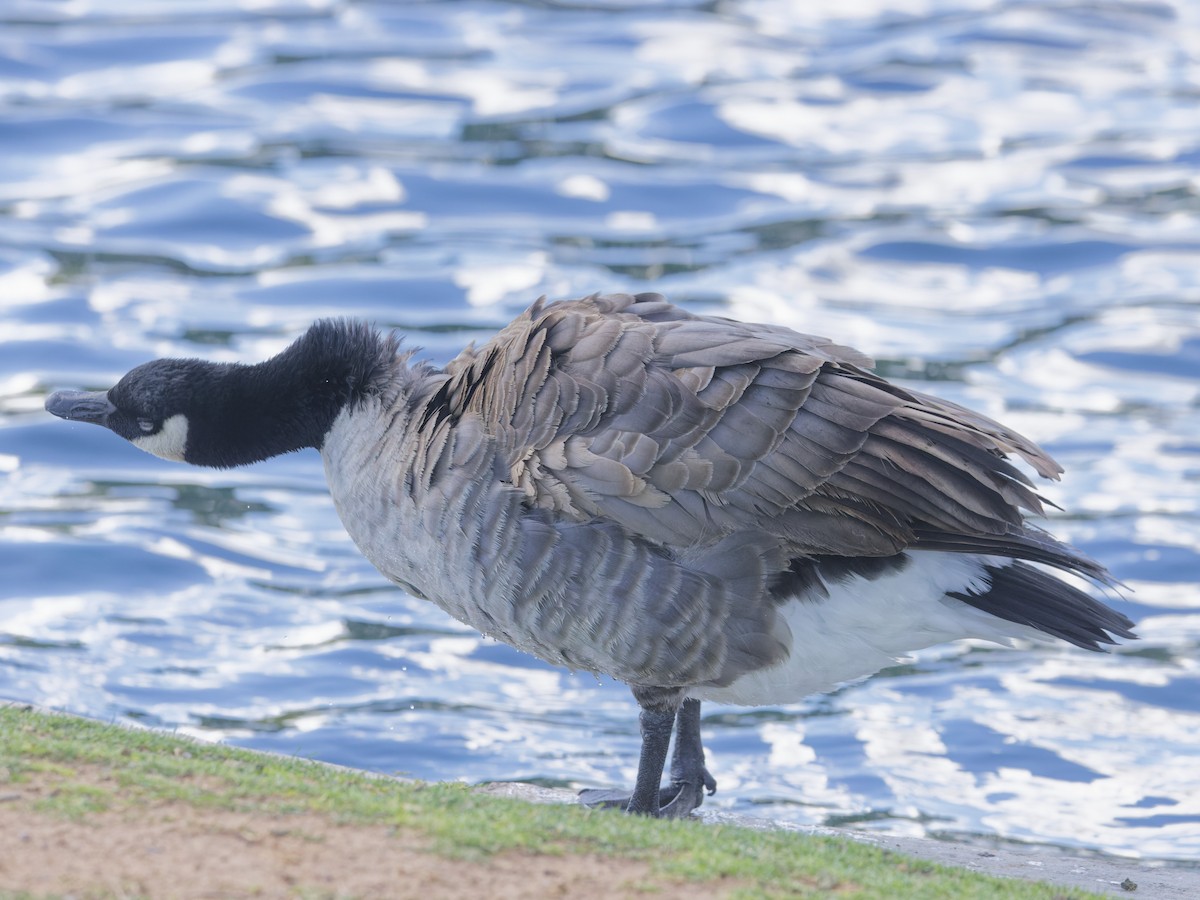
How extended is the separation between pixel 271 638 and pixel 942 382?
5.64 meters

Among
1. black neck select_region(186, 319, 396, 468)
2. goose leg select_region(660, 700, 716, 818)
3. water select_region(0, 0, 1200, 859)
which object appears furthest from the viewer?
water select_region(0, 0, 1200, 859)

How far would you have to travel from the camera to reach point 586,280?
13.9 meters

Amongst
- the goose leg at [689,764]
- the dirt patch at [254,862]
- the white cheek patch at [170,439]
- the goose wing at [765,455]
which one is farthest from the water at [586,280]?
the dirt patch at [254,862]

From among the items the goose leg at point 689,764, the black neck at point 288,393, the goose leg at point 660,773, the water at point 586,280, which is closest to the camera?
the goose leg at point 660,773

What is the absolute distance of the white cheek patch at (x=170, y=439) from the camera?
770 cm

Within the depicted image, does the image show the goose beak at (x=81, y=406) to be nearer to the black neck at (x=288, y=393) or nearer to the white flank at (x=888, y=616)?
the black neck at (x=288, y=393)

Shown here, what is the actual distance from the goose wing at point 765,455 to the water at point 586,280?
2.46 m

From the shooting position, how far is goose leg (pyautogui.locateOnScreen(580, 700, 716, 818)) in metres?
6.50

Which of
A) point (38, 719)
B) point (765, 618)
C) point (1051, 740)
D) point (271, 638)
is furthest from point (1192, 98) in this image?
point (38, 719)

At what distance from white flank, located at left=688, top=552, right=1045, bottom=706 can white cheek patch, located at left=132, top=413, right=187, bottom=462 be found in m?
3.01

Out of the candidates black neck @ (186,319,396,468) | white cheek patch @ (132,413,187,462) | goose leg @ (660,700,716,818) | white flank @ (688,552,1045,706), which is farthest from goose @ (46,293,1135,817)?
white cheek patch @ (132,413,187,462)

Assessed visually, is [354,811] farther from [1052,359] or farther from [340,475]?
[1052,359]

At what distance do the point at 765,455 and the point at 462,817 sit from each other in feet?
6.04

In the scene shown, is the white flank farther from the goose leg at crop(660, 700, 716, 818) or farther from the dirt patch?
the dirt patch
